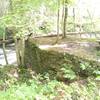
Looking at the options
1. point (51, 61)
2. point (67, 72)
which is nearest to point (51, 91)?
point (67, 72)

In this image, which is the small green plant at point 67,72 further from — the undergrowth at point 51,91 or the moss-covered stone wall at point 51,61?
the moss-covered stone wall at point 51,61

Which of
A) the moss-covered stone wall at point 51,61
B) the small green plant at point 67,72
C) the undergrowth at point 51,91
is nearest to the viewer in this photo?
the undergrowth at point 51,91

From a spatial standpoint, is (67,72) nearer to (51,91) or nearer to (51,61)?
(51,61)

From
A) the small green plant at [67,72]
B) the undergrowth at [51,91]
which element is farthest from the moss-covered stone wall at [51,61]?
the undergrowth at [51,91]

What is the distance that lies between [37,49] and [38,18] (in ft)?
5.44

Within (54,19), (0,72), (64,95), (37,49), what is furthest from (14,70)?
(64,95)

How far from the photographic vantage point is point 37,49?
9.25 m

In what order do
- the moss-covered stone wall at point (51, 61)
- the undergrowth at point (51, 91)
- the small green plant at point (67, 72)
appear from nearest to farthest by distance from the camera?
the undergrowth at point (51, 91)
the small green plant at point (67, 72)
the moss-covered stone wall at point (51, 61)

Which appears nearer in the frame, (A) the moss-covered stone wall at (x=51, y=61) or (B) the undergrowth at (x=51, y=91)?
(B) the undergrowth at (x=51, y=91)

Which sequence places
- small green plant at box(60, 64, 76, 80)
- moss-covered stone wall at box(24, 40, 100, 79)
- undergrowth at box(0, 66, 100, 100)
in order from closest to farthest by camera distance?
undergrowth at box(0, 66, 100, 100), small green plant at box(60, 64, 76, 80), moss-covered stone wall at box(24, 40, 100, 79)

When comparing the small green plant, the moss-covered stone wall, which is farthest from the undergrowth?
the moss-covered stone wall

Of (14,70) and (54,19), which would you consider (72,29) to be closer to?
(54,19)

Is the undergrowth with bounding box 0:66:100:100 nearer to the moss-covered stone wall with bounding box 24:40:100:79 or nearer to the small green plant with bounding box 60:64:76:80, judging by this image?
the small green plant with bounding box 60:64:76:80

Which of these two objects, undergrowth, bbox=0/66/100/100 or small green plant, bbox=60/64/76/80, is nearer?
undergrowth, bbox=0/66/100/100
